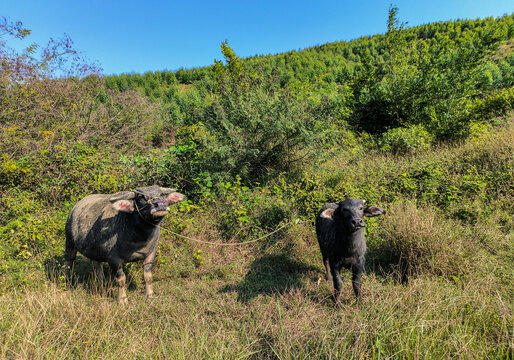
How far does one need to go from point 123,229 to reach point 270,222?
→ 2873 millimetres

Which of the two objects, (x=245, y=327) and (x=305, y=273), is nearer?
(x=245, y=327)

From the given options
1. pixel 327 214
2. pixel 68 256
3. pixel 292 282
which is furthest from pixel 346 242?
pixel 68 256

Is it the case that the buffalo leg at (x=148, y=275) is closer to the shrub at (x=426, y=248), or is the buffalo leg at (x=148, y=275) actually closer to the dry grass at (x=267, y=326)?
the dry grass at (x=267, y=326)

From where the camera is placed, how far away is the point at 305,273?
4.18 metres

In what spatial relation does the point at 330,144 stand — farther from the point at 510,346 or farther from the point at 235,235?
→ the point at 510,346

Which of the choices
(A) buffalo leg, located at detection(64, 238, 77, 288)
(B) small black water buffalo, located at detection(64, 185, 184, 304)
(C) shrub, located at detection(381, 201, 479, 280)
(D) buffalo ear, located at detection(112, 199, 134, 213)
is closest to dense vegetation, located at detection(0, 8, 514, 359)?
(C) shrub, located at detection(381, 201, 479, 280)

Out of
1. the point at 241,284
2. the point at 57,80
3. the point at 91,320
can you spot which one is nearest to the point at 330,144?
the point at 241,284

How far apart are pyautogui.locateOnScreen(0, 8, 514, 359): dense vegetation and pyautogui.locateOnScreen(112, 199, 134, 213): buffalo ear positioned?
871 mm

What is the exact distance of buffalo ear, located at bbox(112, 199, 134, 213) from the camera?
322 cm

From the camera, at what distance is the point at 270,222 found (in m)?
5.35

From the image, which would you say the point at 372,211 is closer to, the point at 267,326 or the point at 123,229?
the point at 267,326

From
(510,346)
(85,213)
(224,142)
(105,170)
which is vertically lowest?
(510,346)

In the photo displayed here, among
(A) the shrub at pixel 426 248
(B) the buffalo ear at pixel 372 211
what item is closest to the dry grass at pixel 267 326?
(A) the shrub at pixel 426 248

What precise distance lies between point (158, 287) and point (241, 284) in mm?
1312
